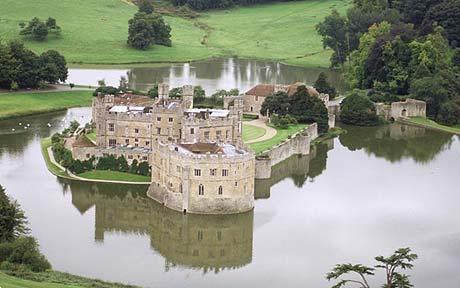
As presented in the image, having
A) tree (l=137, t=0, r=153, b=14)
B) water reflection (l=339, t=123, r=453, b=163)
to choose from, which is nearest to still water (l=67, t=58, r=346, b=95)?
water reflection (l=339, t=123, r=453, b=163)

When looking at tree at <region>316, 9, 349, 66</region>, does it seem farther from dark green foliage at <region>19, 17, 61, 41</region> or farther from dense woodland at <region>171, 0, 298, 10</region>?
dark green foliage at <region>19, 17, 61, 41</region>

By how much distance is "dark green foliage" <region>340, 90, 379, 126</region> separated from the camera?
96.9 meters

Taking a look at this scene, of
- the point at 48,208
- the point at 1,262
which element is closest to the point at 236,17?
the point at 48,208

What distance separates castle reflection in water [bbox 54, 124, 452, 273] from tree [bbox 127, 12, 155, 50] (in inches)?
2592

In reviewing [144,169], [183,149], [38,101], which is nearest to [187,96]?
[144,169]

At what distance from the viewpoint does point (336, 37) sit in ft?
455

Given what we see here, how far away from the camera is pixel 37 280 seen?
46.1 meters

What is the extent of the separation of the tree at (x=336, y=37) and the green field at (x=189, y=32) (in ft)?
11.7

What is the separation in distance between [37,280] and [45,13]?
115 meters

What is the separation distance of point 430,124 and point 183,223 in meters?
45.4

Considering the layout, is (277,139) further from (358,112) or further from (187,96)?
(358,112)

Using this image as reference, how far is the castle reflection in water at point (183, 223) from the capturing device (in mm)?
55625

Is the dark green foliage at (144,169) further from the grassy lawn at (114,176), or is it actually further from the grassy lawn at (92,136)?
the grassy lawn at (92,136)

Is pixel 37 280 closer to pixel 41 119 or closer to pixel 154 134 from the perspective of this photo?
pixel 154 134
